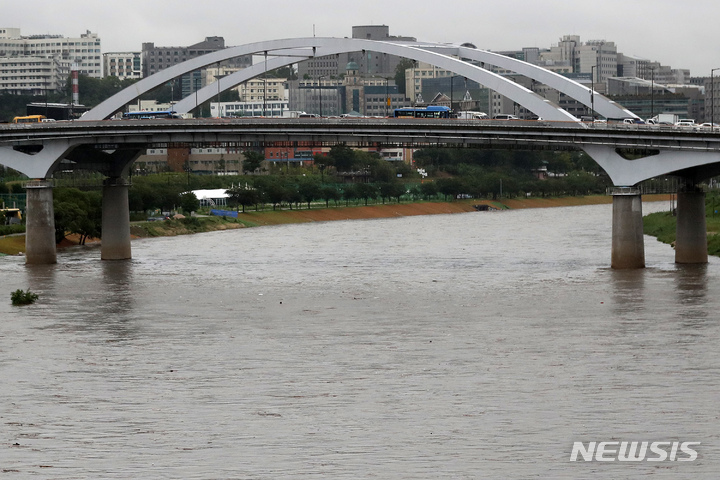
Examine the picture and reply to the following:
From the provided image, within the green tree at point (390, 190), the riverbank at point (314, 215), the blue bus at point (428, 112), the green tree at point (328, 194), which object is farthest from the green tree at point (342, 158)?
the blue bus at point (428, 112)

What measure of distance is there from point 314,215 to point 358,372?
9678cm

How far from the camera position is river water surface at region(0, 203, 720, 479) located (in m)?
21.7

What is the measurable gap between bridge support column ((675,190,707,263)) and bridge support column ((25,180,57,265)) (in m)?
33.7

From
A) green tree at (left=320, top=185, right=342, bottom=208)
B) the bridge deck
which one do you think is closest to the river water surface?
the bridge deck

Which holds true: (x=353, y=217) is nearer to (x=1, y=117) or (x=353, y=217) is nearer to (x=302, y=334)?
(x=1, y=117)

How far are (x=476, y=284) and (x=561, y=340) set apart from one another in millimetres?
18414

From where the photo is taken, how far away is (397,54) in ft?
231

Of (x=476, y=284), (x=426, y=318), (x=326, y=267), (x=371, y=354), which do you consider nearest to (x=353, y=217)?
(x=326, y=267)

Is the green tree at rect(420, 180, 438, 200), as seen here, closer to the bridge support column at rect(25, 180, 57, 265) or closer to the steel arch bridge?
the steel arch bridge

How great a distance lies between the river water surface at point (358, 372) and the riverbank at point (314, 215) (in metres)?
33.2

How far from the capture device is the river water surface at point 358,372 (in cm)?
2169

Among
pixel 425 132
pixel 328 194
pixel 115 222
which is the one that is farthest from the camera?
pixel 328 194

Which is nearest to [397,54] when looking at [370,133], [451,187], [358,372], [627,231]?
[370,133]

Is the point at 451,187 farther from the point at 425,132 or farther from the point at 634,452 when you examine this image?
the point at 634,452
